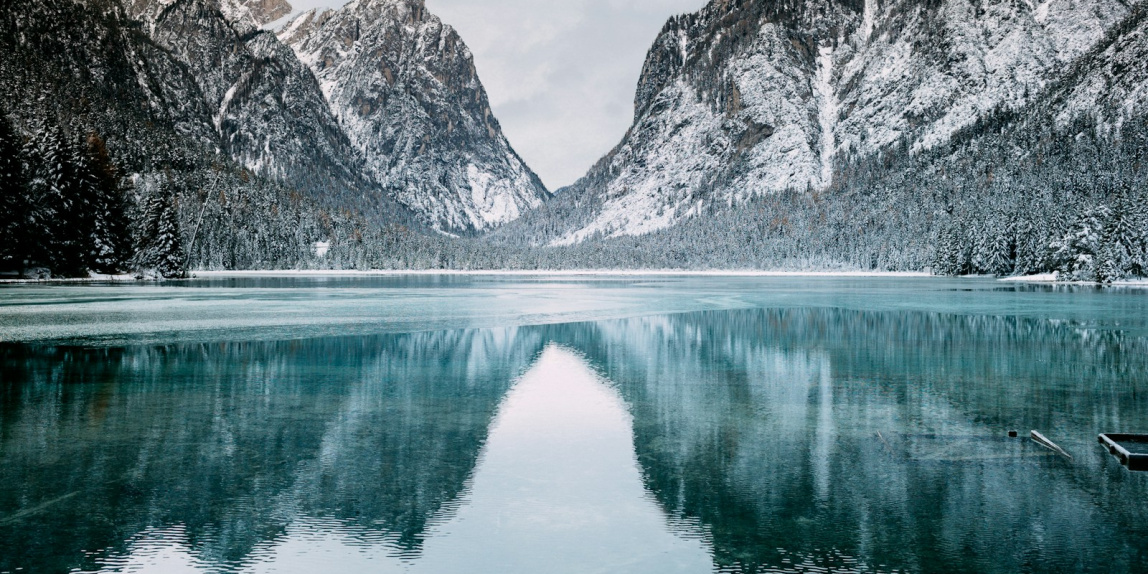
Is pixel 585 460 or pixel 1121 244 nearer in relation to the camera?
pixel 585 460

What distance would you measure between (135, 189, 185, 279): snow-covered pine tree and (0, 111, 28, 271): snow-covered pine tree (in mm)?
17972

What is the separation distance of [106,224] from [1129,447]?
305 feet

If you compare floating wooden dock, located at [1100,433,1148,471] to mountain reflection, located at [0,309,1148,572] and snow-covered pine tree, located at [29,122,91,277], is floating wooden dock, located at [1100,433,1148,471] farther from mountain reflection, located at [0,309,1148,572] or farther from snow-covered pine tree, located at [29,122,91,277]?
snow-covered pine tree, located at [29,122,91,277]

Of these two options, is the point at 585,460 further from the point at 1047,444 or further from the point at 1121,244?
the point at 1121,244

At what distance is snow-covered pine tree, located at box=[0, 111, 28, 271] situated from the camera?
68125 millimetres

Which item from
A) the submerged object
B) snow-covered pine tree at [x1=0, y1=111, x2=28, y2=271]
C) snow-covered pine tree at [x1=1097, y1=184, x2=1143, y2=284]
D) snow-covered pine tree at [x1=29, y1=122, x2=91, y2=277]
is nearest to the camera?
the submerged object

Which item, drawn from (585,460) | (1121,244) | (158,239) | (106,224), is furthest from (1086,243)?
(106,224)

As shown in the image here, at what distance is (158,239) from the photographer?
304 ft

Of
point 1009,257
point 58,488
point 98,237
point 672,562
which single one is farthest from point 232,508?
point 1009,257

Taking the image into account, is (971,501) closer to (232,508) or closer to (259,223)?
(232,508)

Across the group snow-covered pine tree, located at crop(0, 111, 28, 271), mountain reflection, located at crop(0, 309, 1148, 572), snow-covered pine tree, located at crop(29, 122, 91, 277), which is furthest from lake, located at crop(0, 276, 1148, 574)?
snow-covered pine tree, located at crop(29, 122, 91, 277)

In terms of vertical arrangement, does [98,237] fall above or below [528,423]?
above

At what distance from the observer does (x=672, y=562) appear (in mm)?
8305

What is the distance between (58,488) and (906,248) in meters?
192
